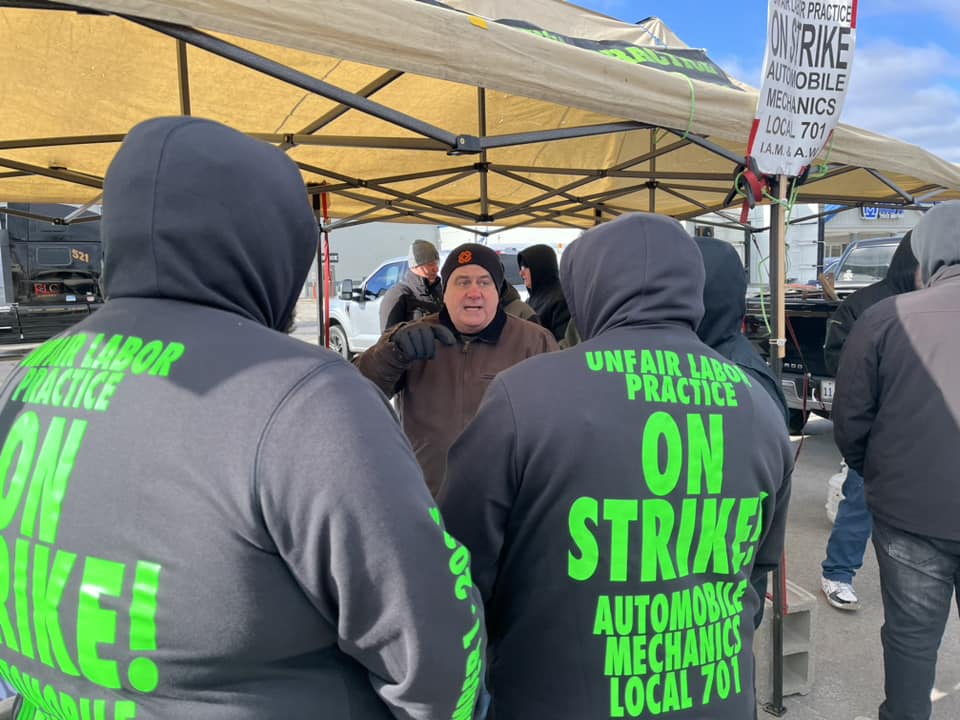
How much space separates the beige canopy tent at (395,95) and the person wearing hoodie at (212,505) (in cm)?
91

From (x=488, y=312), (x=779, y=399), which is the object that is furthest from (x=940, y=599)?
(x=488, y=312)

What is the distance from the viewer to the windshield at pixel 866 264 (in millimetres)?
→ 7930

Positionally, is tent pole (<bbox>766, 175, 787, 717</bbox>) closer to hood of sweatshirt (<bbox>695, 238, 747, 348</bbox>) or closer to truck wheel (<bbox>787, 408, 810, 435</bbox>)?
hood of sweatshirt (<bbox>695, 238, 747, 348</bbox>)

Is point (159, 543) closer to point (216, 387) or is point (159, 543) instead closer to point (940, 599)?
point (216, 387)

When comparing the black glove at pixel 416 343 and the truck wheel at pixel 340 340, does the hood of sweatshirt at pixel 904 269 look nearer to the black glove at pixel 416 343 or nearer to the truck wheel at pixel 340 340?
the black glove at pixel 416 343

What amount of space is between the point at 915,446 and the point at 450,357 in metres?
1.61

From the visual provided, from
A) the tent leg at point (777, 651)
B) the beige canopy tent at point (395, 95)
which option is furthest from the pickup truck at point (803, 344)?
the tent leg at point (777, 651)

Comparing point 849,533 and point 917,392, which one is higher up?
point 917,392

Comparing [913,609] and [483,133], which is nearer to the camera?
[913,609]

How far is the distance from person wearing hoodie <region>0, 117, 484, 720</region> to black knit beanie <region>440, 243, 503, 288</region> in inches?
73.5

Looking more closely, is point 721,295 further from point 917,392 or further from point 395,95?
point 395,95

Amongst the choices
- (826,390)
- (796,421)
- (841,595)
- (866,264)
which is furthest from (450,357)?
(866,264)

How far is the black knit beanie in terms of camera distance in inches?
112

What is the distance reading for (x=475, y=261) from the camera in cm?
284
